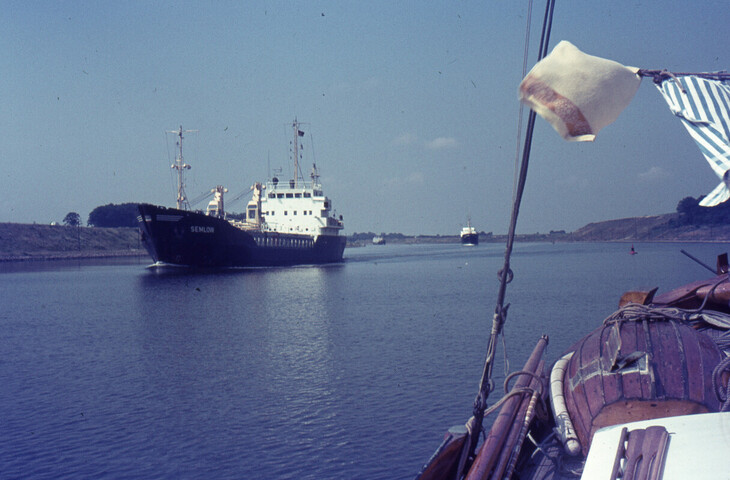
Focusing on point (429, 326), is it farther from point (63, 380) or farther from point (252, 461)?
point (252, 461)

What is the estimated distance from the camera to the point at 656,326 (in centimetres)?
516

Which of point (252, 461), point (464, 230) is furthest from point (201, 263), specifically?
point (464, 230)

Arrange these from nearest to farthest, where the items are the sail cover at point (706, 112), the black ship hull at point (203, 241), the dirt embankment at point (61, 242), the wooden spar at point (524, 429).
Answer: the sail cover at point (706, 112) < the wooden spar at point (524, 429) < the black ship hull at point (203, 241) < the dirt embankment at point (61, 242)

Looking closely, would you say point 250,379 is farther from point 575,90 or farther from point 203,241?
point 203,241

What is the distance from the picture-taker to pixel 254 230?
49938mm

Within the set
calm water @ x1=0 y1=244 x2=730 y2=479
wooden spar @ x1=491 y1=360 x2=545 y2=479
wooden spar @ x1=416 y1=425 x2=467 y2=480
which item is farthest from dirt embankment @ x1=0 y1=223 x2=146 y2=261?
wooden spar @ x1=416 y1=425 x2=467 y2=480

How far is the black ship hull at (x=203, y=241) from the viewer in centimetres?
4331

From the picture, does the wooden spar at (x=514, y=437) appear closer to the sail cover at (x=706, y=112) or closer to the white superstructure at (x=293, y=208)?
the sail cover at (x=706, y=112)

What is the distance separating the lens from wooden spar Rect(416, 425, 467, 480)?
4.44 meters

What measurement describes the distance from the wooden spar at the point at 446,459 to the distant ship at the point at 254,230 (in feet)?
133

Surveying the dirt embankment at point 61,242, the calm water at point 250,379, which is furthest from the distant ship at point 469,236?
the calm water at point 250,379

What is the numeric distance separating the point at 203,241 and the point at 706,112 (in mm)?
43632

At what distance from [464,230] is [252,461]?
146850 millimetres

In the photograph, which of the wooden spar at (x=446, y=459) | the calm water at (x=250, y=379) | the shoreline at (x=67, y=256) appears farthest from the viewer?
the shoreline at (x=67, y=256)
